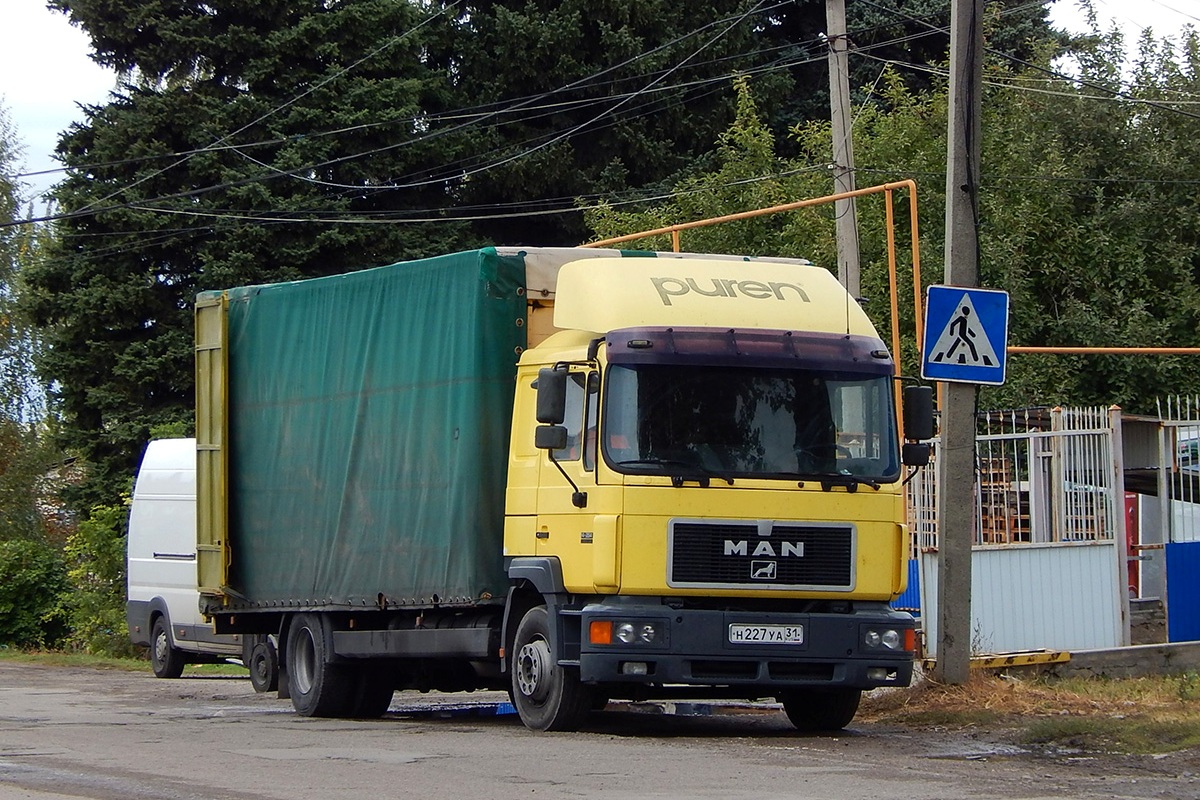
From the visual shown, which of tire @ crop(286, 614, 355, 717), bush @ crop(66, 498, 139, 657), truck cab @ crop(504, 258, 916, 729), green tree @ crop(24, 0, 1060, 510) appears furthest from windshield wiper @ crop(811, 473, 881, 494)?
green tree @ crop(24, 0, 1060, 510)

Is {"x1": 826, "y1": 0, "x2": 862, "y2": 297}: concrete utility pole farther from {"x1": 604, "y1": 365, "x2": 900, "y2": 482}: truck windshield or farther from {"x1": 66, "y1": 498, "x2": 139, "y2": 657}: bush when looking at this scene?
{"x1": 66, "y1": 498, "x2": 139, "y2": 657}: bush

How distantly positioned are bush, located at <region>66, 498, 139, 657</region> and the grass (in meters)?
17.3

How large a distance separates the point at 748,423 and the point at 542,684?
7.46 ft

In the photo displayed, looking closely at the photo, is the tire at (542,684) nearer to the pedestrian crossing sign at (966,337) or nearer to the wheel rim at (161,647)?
the pedestrian crossing sign at (966,337)

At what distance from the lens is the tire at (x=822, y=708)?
12.7 meters

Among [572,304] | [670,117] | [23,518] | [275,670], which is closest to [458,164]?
[670,117]

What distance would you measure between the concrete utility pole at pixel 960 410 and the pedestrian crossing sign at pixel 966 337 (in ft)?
0.73

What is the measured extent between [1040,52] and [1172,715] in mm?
21822

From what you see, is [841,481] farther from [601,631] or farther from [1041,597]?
[1041,597]

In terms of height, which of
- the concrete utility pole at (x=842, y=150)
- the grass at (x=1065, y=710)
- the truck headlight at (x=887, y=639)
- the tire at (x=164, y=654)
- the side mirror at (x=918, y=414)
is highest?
the concrete utility pole at (x=842, y=150)

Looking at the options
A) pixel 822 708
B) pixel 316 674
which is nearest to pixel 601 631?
pixel 822 708

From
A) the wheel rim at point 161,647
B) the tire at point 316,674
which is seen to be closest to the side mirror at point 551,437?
the tire at point 316,674

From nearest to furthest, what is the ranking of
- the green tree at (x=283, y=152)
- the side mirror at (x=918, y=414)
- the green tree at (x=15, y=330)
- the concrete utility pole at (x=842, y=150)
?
the side mirror at (x=918, y=414), the concrete utility pole at (x=842, y=150), the green tree at (x=283, y=152), the green tree at (x=15, y=330)

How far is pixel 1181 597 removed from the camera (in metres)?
16.4
